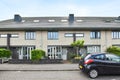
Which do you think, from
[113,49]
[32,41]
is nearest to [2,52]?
[32,41]

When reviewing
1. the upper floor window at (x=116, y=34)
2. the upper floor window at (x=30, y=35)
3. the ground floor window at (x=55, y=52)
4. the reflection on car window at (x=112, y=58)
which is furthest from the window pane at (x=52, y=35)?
the reflection on car window at (x=112, y=58)

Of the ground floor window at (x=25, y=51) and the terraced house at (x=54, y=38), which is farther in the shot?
the ground floor window at (x=25, y=51)

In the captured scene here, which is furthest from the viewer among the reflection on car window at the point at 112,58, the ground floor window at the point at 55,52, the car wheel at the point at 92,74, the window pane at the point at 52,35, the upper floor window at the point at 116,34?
the upper floor window at the point at 116,34

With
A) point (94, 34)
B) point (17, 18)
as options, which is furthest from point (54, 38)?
point (17, 18)

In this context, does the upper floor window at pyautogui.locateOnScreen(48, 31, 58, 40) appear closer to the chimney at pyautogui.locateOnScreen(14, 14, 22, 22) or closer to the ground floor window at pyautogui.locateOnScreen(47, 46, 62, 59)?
the ground floor window at pyautogui.locateOnScreen(47, 46, 62, 59)

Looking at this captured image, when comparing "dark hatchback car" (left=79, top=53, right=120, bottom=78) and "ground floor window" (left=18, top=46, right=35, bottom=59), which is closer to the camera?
"dark hatchback car" (left=79, top=53, right=120, bottom=78)

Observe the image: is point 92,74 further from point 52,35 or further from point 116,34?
point 116,34

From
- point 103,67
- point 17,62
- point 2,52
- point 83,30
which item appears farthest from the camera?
point 83,30

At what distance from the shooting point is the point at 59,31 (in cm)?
2812

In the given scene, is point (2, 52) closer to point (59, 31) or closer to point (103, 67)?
point (59, 31)

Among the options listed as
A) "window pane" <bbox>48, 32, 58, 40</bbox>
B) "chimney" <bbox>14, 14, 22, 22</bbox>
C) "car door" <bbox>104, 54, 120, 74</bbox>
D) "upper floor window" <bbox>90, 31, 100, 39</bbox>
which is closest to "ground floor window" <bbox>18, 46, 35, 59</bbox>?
"window pane" <bbox>48, 32, 58, 40</bbox>

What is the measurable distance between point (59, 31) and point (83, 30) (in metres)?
3.11

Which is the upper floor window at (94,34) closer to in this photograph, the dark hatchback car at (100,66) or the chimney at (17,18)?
the chimney at (17,18)

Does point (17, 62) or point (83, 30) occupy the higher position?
point (83, 30)
